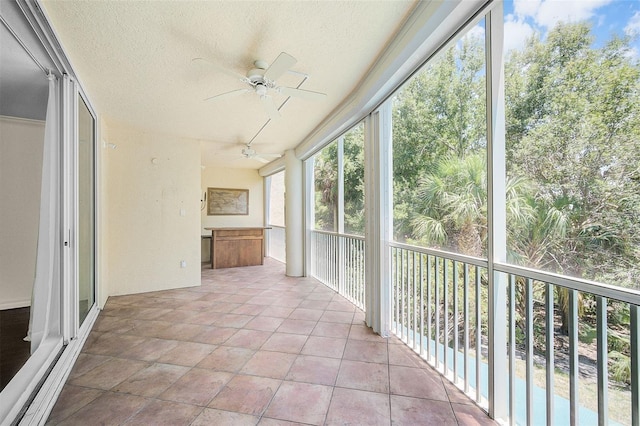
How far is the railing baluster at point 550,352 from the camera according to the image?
132 cm

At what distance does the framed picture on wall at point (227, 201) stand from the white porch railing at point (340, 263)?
3.19 metres

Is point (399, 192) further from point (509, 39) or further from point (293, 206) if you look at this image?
point (293, 206)

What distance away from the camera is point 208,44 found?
1994 millimetres

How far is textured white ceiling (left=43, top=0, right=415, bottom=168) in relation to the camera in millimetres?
1661

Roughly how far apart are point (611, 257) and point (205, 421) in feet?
7.11

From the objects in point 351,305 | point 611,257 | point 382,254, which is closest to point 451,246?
point 382,254

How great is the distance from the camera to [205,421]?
1555mm

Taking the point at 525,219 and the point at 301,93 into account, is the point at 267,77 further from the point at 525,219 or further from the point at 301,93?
the point at 525,219

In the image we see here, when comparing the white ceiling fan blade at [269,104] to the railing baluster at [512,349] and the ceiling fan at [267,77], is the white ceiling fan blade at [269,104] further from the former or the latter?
the railing baluster at [512,349]

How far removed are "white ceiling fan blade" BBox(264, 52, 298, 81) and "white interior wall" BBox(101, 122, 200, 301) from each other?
295cm

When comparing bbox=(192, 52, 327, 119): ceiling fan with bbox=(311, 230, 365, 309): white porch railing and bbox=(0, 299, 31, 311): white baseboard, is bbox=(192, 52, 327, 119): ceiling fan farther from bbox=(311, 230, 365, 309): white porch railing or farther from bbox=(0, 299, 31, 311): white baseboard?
bbox=(0, 299, 31, 311): white baseboard

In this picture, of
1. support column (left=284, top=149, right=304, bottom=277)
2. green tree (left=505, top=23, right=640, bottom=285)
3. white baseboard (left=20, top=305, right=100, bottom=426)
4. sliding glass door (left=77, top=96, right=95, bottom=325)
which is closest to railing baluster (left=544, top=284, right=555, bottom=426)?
green tree (left=505, top=23, right=640, bottom=285)

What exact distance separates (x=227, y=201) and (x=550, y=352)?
23.2ft

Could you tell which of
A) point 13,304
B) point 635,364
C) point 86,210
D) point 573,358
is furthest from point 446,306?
point 13,304
